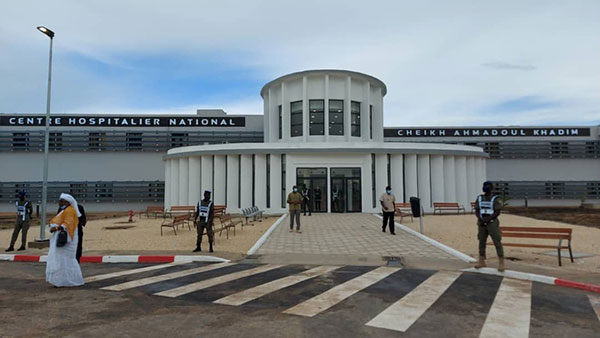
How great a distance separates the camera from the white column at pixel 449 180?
23219mm

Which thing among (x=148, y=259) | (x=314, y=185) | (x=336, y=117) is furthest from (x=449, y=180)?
(x=148, y=259)

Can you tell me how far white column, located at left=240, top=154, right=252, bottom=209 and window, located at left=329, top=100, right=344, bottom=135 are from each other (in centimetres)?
636

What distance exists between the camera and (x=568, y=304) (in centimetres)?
557

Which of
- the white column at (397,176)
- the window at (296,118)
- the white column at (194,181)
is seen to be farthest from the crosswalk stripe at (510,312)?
the window at (296,118)

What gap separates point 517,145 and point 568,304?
107 ft

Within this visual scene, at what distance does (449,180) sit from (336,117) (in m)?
8.31

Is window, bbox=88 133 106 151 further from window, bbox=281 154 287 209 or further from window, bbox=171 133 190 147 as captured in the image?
window, bbox=281 154 287 209

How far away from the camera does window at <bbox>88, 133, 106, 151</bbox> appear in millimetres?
31672

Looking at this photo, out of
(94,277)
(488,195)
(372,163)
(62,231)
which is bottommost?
(94,277)

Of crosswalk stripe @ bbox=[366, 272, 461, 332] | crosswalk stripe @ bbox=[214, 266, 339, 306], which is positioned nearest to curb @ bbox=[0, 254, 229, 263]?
crosswalk stripe @ bbox=[214, 266, 339, 306]

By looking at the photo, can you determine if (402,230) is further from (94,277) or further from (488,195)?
(94,277)

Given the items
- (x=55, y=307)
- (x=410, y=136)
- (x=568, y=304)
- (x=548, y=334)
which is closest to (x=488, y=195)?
(x=568, y=304)

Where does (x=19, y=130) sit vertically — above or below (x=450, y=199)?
above

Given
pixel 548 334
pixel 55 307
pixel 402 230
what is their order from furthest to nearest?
pixel 402 230, pixel 55 307, pixel 548 334
